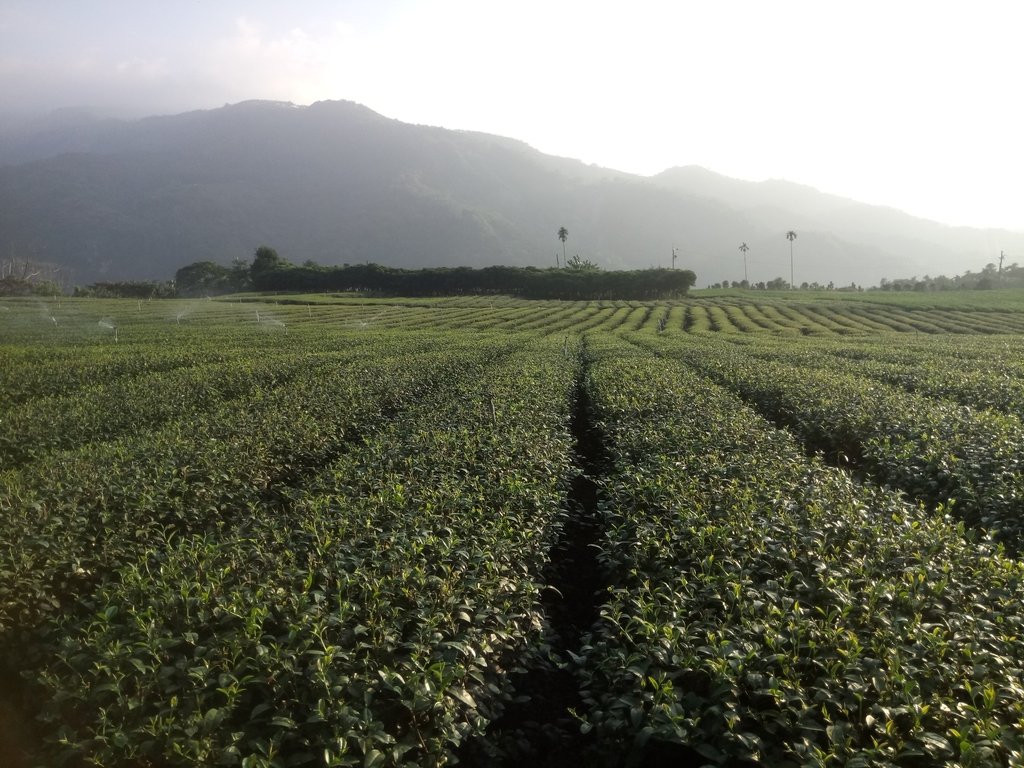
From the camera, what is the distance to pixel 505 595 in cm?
548

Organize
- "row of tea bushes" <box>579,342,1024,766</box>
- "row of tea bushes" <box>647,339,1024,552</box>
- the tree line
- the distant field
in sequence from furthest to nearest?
the tree line → "row of tea bushes" <box>647,339,1024,552</box> → the distant field → "row of tea bushes" <box>579,342,1024,766</box>

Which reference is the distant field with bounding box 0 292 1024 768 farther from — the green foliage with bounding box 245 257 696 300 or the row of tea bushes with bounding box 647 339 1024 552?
the green foliage with bounding box 245 257 696 300

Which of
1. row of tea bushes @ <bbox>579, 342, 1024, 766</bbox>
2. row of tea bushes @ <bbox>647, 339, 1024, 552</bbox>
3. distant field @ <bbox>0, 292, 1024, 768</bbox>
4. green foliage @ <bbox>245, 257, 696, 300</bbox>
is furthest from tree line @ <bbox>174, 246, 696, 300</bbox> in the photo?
row of tea bushes @ <bbox>579, 342, 1024, 766</bbox>

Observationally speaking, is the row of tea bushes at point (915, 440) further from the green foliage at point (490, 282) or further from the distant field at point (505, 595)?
the green foliage at point (490, 282)

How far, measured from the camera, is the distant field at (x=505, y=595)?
3709 millimetres

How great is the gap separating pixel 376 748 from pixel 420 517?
113 inches

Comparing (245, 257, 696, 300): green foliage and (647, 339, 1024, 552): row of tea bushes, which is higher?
(245, 257, 696, 300): green foliage

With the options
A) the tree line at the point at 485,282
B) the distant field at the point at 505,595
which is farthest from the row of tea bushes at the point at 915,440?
the tree line at the point at 485,282

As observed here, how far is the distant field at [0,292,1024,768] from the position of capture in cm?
371

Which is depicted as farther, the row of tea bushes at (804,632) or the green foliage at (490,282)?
the green foliage at (490,282)

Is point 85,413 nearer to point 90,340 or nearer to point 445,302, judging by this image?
point 90,340

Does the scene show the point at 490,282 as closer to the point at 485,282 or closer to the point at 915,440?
the point at 485,282

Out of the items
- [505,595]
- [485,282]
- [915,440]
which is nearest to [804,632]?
[505,595]

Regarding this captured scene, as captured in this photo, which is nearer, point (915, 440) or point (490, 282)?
point (915, 440)
